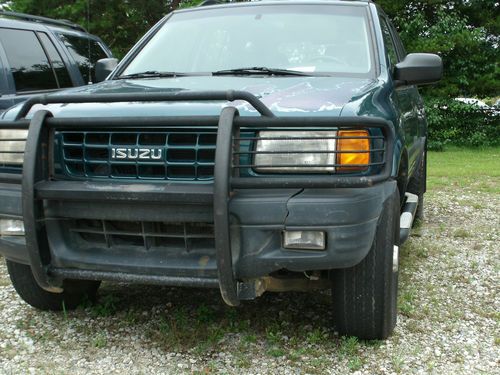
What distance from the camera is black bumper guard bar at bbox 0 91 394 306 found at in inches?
94.8

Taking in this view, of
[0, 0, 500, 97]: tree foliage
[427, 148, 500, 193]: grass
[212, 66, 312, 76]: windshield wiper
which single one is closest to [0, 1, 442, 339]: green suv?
[212, 66, 312, 76]: windshield wiper

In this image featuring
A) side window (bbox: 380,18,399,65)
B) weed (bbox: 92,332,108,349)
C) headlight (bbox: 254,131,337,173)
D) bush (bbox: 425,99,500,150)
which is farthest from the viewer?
bush (bbox: 425,99,500,150)

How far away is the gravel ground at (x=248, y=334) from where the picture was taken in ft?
9.36

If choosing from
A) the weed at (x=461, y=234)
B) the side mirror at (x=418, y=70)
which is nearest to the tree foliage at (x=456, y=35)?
the weed at (x=461, y=234)

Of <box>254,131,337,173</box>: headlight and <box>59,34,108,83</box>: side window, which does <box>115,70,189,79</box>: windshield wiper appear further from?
<box>59,34,108,83</box>: side window

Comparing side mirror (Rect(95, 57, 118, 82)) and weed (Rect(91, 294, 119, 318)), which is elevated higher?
side mirror (Rect(95, 57, 118, 82))

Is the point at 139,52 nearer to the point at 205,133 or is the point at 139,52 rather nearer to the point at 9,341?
the point at 205,133

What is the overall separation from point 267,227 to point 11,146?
138 centimetres

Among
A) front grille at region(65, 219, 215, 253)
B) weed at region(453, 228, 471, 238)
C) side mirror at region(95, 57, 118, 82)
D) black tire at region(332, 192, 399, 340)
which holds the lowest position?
weed at region(453, 228, 471, 238)

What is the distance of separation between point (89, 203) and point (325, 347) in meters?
1.39

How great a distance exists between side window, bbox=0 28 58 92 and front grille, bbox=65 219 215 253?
285 centimetres

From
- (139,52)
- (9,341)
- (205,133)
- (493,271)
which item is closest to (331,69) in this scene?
(205,133)

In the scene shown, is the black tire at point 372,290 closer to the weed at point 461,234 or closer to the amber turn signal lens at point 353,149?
the amber turn signal lens at point 353,149

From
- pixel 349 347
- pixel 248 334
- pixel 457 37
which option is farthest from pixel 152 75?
pixel 457 37
